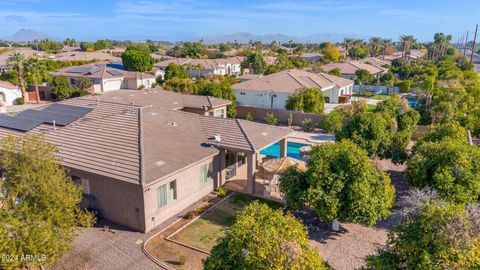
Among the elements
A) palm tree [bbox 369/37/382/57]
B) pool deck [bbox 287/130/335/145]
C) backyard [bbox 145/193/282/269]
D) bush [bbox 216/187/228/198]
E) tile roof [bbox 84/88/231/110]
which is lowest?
backyard [bbox 145/193/282/269]

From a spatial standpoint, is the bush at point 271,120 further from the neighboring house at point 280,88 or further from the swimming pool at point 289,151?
the neighboring house at point 280,88

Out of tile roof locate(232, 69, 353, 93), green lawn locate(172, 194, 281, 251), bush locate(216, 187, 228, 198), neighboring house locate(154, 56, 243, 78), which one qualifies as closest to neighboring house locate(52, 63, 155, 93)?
neighboring house locate(154, 56, 243, 78)

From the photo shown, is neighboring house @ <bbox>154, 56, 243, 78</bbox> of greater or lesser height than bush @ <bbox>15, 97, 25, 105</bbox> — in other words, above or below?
above

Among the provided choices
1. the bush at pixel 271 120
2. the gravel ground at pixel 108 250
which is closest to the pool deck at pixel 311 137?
the bush at pixel 271 120

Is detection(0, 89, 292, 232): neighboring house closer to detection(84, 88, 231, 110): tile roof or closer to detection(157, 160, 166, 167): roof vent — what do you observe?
detection(157, 160, 166, 167): roof vent

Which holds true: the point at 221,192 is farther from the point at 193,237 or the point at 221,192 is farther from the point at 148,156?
the point at 148,156

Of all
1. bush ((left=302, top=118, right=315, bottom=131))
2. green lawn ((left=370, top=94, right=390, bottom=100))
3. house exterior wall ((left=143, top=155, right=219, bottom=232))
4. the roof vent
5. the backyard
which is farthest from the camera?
green lawn ((left=370, top=94, right=390, bottom=100))

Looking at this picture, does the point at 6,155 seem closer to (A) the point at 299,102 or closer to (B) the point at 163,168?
(B) the point at 163,168

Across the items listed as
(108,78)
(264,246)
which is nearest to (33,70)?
(108,78)
